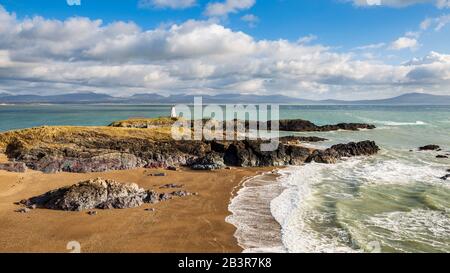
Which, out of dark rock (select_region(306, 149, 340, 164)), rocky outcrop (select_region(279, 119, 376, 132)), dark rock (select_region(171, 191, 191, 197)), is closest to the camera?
dark rock (select_region(171, 191, 191, 197))

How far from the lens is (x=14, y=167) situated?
23328 millimetres

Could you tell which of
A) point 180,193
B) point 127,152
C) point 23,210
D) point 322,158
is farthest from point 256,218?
point 322,158

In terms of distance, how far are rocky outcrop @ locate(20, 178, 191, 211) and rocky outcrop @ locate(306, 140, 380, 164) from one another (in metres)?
17.2

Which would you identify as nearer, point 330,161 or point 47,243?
point 47,243

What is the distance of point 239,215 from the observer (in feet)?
53.2

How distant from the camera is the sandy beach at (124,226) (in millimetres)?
12797

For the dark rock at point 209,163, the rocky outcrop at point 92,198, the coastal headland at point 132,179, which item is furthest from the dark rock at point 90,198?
the dark rock at point 209,163

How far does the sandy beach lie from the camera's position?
1280 centimetres

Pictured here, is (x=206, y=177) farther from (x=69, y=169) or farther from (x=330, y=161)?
(x=330, y=161)

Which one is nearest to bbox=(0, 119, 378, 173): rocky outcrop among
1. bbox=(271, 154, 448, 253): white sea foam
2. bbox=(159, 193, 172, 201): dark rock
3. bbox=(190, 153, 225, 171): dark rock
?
bbox=(190, 153, 225, 171): dark rock

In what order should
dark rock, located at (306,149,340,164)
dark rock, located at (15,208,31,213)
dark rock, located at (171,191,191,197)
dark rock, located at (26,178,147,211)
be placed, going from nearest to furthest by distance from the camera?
1. dark rock, located at (15,208,31,213)
2. dark rock, located at (26,178,147,211)
3. dark rock, located at (171,191,191,197)
4. dark rock, located at (306,149,340,164)

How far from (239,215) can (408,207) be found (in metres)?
8.34
